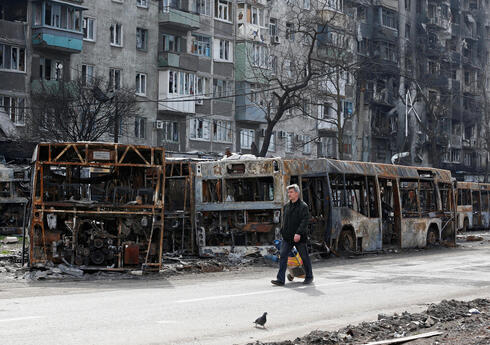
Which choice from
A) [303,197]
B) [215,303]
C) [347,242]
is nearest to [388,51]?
[347,242]

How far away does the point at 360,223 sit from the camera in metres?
26.6

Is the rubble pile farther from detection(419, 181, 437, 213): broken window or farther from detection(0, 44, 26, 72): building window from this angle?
detection(0, 44, 26, 72): building window

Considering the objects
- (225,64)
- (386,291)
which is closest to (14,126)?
(225,64)

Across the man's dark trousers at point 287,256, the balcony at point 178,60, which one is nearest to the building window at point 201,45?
the balcony at point 178,60

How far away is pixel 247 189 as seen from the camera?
24766 mm

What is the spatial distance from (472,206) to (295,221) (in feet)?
115

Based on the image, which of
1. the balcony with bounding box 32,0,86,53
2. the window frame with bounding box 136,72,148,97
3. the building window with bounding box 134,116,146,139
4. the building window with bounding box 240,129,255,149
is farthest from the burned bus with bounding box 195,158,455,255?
the building window with bounding box 240,129,255,149

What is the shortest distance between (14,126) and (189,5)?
1636 cm

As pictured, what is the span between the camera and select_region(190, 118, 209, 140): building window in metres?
57.1

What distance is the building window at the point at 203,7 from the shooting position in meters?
58.4

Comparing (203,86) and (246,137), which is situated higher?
(203,86)

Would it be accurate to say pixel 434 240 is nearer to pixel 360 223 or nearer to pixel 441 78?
pixel 360 223

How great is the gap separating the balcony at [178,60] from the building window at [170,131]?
11.1 feet

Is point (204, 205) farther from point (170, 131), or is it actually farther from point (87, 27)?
point (170, 131)
